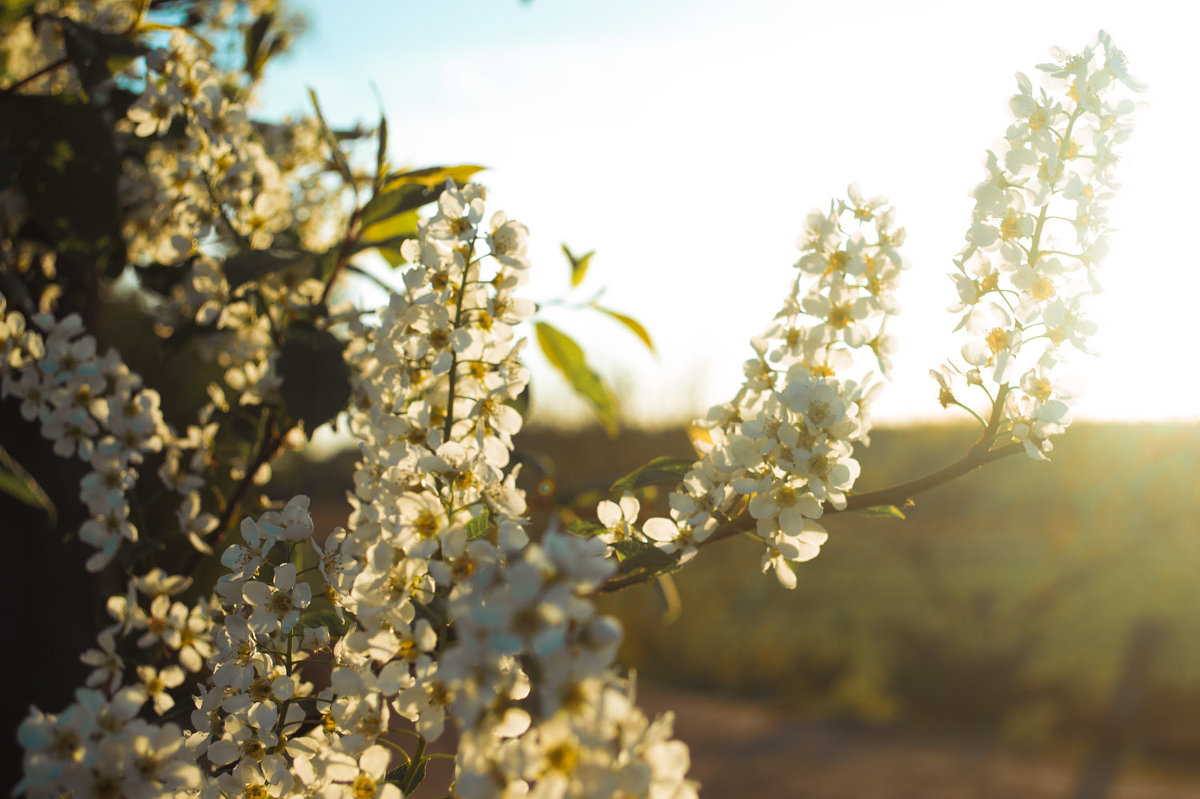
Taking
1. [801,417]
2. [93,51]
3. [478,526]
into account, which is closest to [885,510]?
[801,417]

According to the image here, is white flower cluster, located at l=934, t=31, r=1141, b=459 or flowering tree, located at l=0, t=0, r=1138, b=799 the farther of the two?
white flower cluster, located at l=934, t=31, r=1141, b=459

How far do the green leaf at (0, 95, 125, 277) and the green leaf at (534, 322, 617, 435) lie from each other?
2.23 feet

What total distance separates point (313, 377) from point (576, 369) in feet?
1.68

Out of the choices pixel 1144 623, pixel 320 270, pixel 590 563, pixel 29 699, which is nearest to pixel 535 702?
pixel 590 563

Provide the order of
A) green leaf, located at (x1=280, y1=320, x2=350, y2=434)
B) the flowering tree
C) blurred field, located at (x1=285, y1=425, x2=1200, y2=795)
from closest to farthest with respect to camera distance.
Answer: the flowering tree, green leaf, located at (x1=280, y1=320, x2=350, y2=434), blurred field, located at (x1=285, y1=425, x2=1200, y2=795)

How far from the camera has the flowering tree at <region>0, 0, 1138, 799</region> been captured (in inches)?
24.1

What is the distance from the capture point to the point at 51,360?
1.18m

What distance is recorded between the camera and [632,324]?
4.91 feet

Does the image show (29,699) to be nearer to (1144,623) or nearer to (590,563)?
(590,563)

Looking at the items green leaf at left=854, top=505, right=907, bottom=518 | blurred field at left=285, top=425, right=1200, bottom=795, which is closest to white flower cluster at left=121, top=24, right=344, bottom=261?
green leaf at left=854, top=505, right=907, bottom=518

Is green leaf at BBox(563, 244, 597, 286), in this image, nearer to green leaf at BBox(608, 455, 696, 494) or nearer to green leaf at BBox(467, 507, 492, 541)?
green leaf at BBox(608, 455, 696, 494)

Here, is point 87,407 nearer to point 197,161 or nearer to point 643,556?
point 197,161

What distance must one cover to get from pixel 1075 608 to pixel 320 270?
841cm

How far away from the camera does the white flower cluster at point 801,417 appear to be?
85 centimetres
